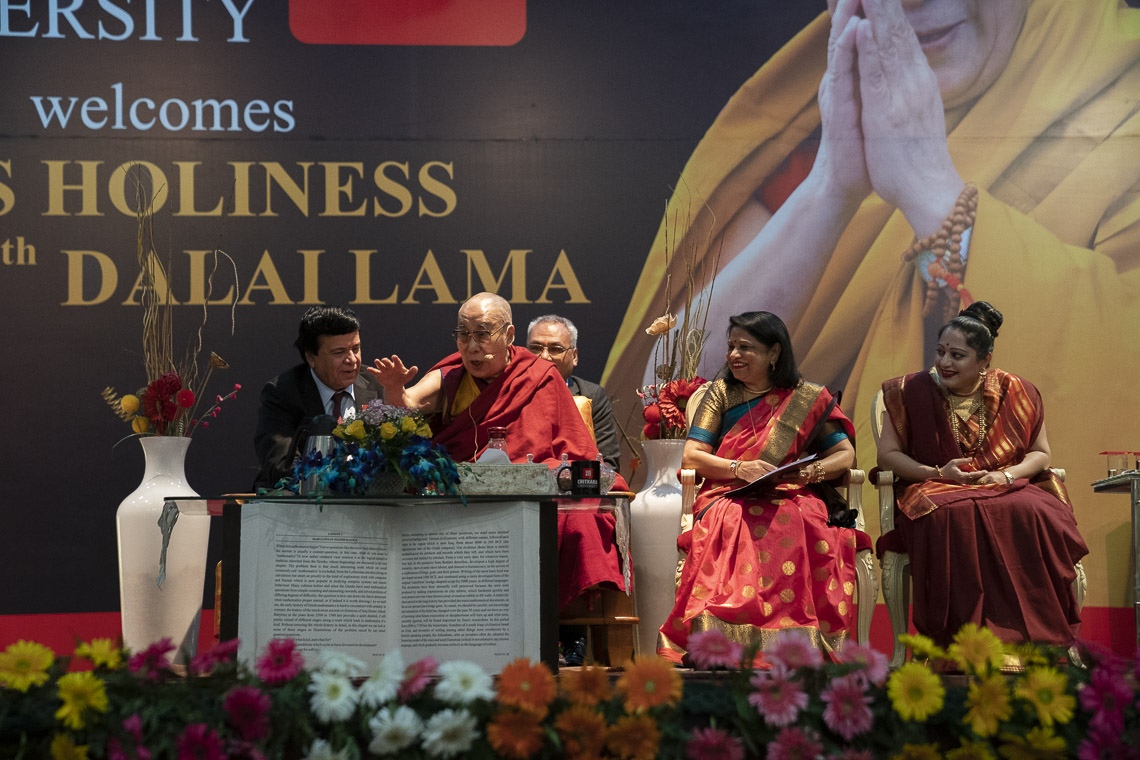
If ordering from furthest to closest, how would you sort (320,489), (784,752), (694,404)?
1. (694,404)
2. (320,489)
3. (784,752)

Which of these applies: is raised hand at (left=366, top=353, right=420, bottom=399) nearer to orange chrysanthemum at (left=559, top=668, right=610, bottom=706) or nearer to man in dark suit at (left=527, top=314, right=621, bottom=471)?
man in dark suit at (left=527, top=314, right=621, bottom=471)

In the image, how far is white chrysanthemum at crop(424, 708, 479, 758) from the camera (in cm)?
255

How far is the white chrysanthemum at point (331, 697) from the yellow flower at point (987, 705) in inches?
48.6

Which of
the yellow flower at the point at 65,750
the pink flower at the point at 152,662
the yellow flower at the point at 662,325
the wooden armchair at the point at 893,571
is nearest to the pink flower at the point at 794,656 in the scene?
the pink flower at the point at 152,662

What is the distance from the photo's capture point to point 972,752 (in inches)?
103

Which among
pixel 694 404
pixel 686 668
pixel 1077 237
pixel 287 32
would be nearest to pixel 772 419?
pixel 694 404

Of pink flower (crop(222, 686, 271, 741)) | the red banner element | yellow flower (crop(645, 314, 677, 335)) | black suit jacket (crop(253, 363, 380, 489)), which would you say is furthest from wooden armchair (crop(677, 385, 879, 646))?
the red banner element

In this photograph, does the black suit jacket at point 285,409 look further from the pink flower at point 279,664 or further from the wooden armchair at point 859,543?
the pink flower at point 279,664

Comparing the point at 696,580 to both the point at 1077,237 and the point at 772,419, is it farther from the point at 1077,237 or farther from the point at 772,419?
the point at 1077,237

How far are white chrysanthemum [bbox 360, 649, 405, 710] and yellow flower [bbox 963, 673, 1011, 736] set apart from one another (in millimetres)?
1145

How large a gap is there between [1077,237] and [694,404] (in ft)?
6.76

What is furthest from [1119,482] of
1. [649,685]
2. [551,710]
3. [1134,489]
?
[551,710]

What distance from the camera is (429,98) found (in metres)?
5.51

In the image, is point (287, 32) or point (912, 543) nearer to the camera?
point (912, 543)
